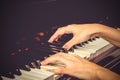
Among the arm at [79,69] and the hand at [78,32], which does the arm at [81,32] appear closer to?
Answer: the hand at [78,32]

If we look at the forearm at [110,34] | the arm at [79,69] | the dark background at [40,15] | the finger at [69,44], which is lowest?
the arm at [79,69]

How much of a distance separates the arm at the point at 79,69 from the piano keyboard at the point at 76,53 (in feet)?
0.18

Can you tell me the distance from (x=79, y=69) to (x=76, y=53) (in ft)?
1.20

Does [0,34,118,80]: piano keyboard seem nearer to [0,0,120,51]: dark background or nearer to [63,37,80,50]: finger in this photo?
[63,37,80,50]: finger

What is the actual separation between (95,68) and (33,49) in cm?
50

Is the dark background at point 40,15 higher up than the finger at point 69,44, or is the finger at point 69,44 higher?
the dark background at point 40,15

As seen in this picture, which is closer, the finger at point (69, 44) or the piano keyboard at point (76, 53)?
the piano keyboard at point (76, 53)

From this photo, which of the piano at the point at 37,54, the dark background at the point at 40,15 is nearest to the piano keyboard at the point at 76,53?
the piano at the point at 37,54

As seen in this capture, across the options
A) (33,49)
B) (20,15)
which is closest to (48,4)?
(20,15)

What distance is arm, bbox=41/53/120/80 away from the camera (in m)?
1.42

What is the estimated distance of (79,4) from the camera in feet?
7.74

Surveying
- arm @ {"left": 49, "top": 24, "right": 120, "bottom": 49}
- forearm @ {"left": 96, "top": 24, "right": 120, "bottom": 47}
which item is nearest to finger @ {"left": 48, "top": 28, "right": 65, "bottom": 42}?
arm @ {"left": 49, "top": 24, "right": 120, "bottom": 49}

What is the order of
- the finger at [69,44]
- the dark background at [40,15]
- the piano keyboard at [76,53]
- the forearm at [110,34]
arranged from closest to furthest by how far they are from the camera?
the piano keyboard at [76,53], the dark background at [40,15], the finger at [69,44], the forearm at [110,34]

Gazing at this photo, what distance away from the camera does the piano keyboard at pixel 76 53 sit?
1399 mm
